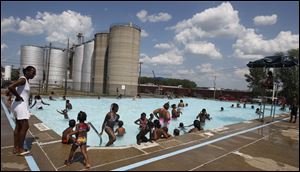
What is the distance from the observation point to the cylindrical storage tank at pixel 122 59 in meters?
40.8

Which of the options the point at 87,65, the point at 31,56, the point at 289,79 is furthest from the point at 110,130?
the point at 31,56

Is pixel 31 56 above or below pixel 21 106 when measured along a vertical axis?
above

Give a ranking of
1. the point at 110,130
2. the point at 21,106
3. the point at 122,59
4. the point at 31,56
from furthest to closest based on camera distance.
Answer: the point at 31,56 → the point at 122,59 → the point at 110,130 → the point at 21,106

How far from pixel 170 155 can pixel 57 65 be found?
5941cm

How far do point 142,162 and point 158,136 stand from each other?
9.40ft

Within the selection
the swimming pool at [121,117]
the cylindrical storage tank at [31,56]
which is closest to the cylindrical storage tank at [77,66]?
the cylindrical storage tank at [31,56]

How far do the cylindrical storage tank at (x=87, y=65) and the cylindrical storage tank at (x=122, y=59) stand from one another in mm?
8748

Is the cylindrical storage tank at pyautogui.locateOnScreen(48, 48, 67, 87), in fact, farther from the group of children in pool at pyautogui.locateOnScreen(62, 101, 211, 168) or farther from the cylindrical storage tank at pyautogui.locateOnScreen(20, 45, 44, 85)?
the group of children in pool at pyautogui.locateOnScreen(62, 101, 211, 168)

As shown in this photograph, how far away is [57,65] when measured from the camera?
5881 cm

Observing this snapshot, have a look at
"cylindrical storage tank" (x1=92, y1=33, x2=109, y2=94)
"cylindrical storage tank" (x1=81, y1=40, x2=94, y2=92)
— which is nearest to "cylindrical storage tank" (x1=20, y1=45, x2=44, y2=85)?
"cylindrical storage tank" (x1=81, y1=40, x2=94, y2=92)

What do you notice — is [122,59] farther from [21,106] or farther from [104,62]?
[21,106]

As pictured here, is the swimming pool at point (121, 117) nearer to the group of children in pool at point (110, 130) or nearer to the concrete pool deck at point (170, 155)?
the group of children in pool at point (110, 130)

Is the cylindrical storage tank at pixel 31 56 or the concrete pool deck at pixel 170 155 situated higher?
the cylindrical storage tank at pixel 31 56

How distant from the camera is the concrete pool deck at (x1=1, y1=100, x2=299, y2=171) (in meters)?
4.52
